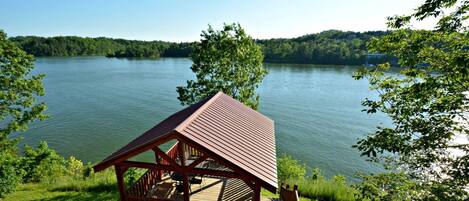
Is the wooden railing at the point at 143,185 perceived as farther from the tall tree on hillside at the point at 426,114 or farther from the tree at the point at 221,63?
the tree at the point at 221,63

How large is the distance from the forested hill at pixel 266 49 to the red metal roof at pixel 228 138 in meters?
43.6

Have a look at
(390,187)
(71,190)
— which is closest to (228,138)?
(390,187)

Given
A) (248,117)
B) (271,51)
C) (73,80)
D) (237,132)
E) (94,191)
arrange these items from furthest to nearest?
(271,51) → (73,80) → (94,191) → (248,117) → (237,132)

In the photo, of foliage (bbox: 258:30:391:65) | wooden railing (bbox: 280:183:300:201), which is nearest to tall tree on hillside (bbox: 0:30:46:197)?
wooden railing (bbox: 280:183:300:201)

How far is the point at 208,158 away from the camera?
25.0 feet

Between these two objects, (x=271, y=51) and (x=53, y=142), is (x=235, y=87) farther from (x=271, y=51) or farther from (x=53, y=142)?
(x=271, y=51)

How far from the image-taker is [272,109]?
36594 millimetres

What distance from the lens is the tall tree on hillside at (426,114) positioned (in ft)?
18.5

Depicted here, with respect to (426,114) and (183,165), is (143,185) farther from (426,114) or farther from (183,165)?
(426,114)

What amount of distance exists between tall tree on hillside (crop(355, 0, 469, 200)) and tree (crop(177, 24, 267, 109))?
37.9 ft

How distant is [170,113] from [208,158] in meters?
28.4

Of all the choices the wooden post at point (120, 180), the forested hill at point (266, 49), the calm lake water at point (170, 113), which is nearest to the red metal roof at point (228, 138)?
the wooden post at point (120, 180)

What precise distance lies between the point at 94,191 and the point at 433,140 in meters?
12.5

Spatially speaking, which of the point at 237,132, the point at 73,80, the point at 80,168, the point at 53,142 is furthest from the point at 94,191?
the point at 73,80
